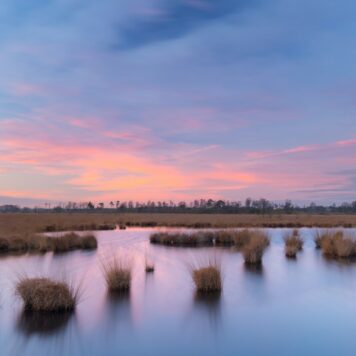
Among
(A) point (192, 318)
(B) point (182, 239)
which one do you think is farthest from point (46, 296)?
(B) point (182, 239)

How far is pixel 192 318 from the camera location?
28.8 ft

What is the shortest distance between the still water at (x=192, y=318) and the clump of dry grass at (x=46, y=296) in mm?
285

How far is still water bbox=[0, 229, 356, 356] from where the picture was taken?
23.4 ft

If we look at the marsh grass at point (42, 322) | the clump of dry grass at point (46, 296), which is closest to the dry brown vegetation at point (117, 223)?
the clump of dry grass at point (46, 296)

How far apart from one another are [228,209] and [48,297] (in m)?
88.1

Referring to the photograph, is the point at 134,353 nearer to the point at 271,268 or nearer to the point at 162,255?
the point at 271,268

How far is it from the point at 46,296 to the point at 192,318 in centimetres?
303

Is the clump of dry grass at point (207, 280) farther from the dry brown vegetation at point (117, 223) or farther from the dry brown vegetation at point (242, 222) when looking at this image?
the dry brown vegetation at point (242, 222)

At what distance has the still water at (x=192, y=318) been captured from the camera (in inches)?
281

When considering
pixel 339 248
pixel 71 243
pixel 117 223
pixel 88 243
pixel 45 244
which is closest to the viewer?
pixel 339 248

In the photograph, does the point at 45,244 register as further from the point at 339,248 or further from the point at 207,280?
the point at 339,248

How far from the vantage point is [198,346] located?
7191mm

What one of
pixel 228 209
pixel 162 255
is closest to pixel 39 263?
pixel 162 255

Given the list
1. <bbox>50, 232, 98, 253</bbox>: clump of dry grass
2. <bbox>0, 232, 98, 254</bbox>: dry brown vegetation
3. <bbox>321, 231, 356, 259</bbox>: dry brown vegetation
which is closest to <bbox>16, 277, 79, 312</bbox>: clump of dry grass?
<bbox>0, 232, 98, 254</bbox>: dry brown vegetation
